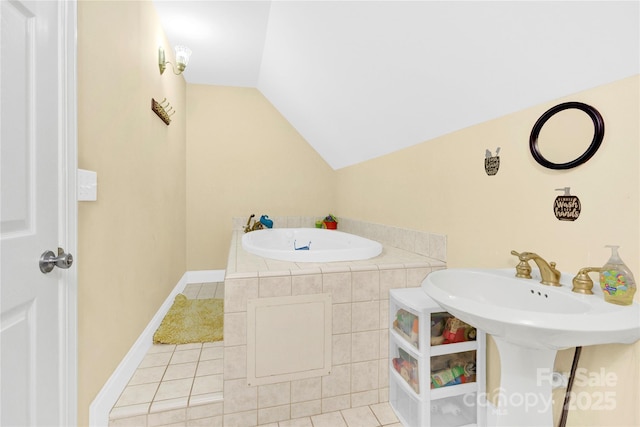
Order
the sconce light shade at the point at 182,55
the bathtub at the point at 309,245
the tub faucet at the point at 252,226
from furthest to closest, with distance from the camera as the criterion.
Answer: the tub faucet at the point at 252,226, the sconce light shade at the point at 182,55, the bathtub at the point at 309,245

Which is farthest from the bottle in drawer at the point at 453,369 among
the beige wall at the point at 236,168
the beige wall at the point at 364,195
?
the beige wall at the point at 236,168

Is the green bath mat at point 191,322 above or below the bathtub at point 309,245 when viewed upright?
below

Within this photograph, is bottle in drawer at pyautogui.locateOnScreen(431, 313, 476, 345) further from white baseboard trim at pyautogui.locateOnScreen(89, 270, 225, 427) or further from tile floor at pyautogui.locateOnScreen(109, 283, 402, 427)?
white baseboard trim at pyautogui.locateOnScreen(89, 270, 225, 427)

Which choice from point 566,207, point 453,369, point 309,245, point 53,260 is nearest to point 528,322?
point 566,207

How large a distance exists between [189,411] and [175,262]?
5.86 feet

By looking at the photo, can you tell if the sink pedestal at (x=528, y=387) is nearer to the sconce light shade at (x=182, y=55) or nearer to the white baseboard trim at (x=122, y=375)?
the white baseboard trim at (x=122, y=375)

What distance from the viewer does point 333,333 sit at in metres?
1.61

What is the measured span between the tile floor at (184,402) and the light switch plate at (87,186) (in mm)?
982

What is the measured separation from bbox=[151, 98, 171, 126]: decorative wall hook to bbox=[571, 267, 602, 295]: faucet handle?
2586mm

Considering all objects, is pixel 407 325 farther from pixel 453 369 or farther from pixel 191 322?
pixel 191 322

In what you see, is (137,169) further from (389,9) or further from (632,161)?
(632,161)

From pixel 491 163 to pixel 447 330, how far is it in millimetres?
865

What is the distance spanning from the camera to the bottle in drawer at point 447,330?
4.83 feet

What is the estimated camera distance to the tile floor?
1.40 metres
